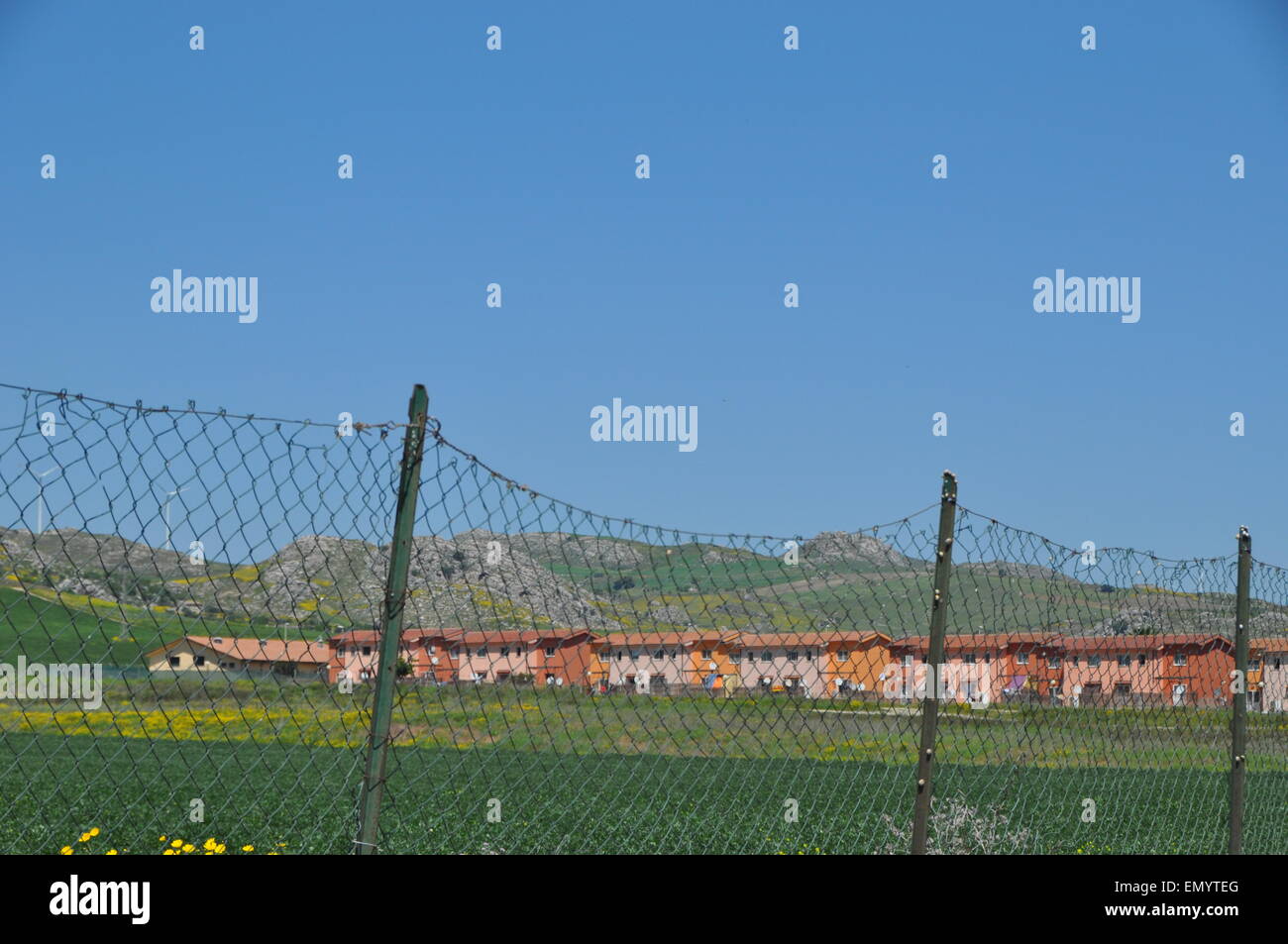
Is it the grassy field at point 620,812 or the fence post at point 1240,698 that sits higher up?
the fence post at point 1240,698

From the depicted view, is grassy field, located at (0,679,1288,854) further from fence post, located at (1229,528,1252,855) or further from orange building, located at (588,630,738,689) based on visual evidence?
fence post, located at (1229,528,1252,855)

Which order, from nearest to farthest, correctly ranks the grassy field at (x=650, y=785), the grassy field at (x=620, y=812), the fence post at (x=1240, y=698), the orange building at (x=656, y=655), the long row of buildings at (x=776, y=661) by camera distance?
the long row of buildings at (x=776, y=661) → the orange building at (x=656, y=655) → the grassy field at (x=650, y=785) → the fence post at (x=1240, y=698) → the grassy field at (x=620, y=812)

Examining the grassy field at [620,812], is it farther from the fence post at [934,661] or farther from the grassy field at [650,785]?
the fence post at [934,661]

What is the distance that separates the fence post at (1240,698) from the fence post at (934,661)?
2.66m

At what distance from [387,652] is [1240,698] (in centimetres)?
523

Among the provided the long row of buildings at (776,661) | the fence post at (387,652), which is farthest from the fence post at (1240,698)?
the fence post at (387,652)

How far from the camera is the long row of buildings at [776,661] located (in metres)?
4.21

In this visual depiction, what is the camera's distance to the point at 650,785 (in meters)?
18.0

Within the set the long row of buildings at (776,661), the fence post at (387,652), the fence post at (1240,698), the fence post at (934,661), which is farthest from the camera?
the fence post at (1240,698)

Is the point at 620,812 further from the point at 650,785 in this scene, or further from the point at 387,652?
the point at 387,652

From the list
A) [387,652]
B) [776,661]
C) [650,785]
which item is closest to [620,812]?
[650,785]
